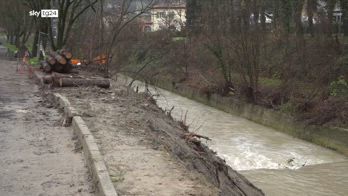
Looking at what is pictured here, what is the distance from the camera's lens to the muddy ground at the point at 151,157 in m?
6.69

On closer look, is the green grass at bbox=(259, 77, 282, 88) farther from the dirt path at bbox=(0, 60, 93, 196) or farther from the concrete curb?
the concrete curb

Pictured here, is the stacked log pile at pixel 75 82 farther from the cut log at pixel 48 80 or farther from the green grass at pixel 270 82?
the green grass at pixel 270 82

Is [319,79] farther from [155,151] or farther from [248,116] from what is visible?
[155,151]

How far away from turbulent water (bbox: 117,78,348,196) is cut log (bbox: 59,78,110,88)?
3.09 m

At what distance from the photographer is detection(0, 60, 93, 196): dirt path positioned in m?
7.02

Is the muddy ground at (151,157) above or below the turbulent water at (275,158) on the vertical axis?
above

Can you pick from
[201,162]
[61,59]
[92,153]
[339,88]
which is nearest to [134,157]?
[92,153]

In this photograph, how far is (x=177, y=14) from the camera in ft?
159

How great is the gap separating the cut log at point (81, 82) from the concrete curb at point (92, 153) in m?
4.25

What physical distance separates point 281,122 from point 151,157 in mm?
14090

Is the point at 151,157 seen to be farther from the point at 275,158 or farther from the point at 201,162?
the point at 275,158

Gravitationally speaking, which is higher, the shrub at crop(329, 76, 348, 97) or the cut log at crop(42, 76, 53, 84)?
the cut log at crop(42, 76, 53, 84)

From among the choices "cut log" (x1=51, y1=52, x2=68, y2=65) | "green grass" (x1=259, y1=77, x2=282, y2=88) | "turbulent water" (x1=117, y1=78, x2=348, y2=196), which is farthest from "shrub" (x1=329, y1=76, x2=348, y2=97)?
"cut log" (x1=51, y1=52, x2=68, y2=65)

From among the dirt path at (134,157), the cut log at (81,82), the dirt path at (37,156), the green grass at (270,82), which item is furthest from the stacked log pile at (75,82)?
the green grass at (270,82)
